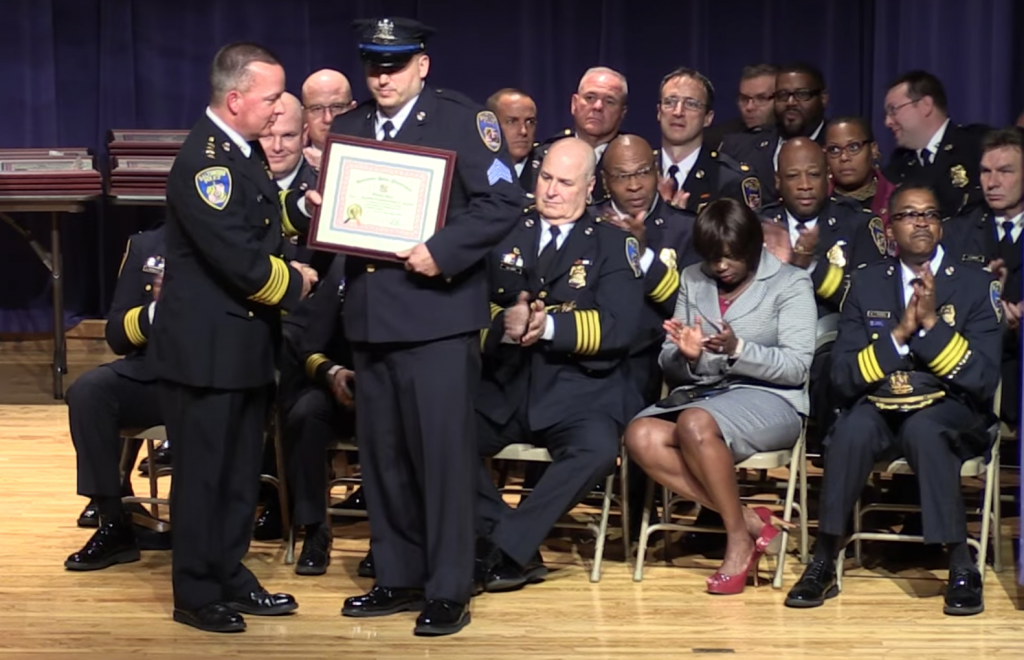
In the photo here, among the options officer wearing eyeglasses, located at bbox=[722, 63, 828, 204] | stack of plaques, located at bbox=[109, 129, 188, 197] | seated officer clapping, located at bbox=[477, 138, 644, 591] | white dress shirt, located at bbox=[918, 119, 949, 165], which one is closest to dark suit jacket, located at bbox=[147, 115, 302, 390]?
seated officer clapping, located at bbox=[477, 138, 644, 591]

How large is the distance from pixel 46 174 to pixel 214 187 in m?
3.82

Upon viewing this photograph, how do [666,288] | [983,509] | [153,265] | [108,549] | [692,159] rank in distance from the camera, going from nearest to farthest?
[983,509]
[108,549]
[666,288]
[153,265]
[692,159]

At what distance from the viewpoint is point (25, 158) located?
8.15m

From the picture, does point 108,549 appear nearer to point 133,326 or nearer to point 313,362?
point 133,326

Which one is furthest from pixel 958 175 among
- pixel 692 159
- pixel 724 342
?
pixel 724 342

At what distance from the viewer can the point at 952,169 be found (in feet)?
21.1

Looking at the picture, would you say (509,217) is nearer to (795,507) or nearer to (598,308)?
(598,308)

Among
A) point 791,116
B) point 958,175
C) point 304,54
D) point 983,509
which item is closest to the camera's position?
point 983,509

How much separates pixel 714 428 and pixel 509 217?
97 cm

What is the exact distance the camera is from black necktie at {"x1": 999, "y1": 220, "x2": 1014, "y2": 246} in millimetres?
5797

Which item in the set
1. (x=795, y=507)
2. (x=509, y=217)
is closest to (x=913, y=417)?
(x=795, y=507)

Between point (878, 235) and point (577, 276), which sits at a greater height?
point (878, 235)

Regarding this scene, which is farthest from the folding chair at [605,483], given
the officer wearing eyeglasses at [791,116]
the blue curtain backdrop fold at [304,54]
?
the blue curtain backdrop fold at [304,54]

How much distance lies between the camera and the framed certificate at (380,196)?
466 centimetres
